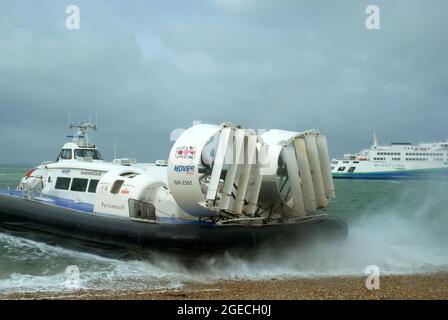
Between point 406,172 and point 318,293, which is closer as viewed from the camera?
point 318,293

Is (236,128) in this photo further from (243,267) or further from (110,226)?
(110,226)

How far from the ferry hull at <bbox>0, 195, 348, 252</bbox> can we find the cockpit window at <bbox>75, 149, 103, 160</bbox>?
2.29 metres

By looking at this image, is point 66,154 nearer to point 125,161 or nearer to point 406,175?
point 125,161

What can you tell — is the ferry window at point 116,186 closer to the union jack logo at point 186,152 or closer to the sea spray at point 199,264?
the sea spray at point 199,264

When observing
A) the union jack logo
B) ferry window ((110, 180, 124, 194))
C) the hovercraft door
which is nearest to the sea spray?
the hovercraft door

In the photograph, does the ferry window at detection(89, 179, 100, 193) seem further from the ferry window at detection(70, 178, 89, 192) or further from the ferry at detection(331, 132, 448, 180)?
the ferry at detection(331, 132, 448, 180)

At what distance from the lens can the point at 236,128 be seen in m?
10.5

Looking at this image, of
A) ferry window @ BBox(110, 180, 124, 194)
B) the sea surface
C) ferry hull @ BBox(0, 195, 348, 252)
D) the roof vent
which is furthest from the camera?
the roof vent

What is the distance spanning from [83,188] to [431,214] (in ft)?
48.4

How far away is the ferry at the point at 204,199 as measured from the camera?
396 inches

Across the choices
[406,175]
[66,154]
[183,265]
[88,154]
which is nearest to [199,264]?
[183,265]

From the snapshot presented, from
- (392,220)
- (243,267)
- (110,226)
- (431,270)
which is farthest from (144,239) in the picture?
(392,220)

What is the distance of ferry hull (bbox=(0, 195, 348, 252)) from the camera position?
10.1m

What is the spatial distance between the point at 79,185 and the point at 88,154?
2.10 metres
